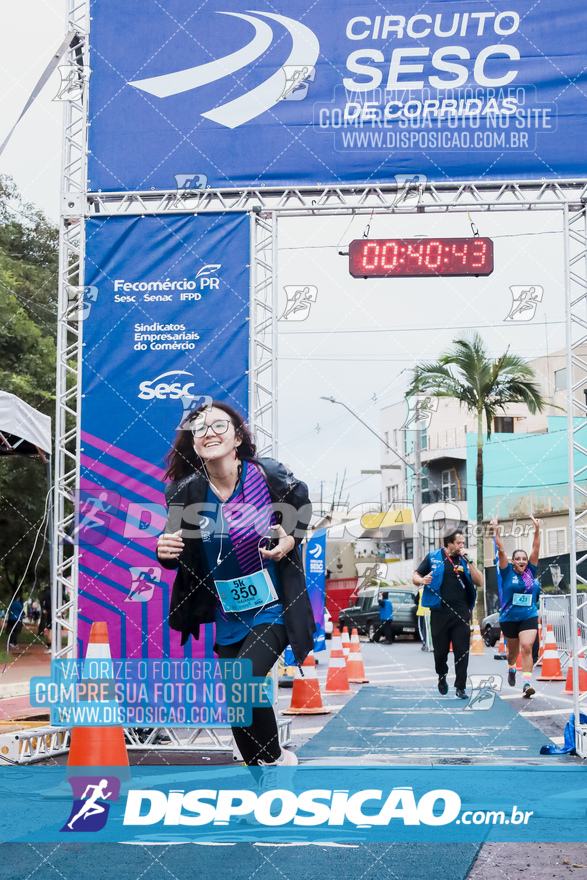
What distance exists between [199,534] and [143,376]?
2696mm

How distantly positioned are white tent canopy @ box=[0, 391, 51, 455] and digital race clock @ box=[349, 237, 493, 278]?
3.50m

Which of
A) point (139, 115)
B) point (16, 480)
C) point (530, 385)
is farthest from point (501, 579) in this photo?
point (530, 385)

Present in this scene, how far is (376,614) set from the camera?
31734mm

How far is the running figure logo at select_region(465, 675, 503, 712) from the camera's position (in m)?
11.7

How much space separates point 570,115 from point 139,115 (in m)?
3.94

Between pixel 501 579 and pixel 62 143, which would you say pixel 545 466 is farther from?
pixel 62 143

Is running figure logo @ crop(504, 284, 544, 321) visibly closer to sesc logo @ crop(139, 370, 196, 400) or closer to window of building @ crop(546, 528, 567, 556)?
sesc logo @ crop(139, 370, 196, 400)

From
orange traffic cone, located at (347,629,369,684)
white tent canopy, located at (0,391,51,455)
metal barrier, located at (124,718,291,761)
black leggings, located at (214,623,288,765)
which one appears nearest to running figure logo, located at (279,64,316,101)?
white tent canopy, located at (0,391,51,455)

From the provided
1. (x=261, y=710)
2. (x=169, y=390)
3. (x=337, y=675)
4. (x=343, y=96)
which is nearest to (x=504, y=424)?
(x=337, y=675)

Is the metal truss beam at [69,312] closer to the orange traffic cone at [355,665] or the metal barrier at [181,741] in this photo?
the metal barrier at [181,741]

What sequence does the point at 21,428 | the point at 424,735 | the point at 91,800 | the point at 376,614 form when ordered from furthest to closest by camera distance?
the point at 376,614 < the point at 21,428 < the point at 424,735 < the point at 91,800

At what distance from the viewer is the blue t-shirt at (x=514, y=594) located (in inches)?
462

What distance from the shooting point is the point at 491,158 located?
8961 mm

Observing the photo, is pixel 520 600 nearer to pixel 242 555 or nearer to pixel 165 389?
pixel 165 389
